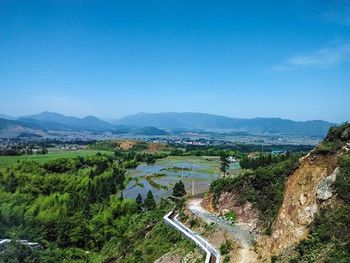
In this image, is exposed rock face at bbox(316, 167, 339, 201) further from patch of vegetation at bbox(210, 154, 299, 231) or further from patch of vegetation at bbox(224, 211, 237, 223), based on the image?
patch of vegetation at bbox(224, 211, 237, 223)

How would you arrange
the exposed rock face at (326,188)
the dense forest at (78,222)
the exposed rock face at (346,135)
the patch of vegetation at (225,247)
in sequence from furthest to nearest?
the dense forest at (78,222) → the patch of vegetation at (225,247) → the exposed rock face at (346,135) → the exposed rock face at (326,188)

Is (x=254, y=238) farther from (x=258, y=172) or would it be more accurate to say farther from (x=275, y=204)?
(x=258, y=172)

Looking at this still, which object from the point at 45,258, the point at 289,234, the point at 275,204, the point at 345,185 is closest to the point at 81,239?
the point at 45,258

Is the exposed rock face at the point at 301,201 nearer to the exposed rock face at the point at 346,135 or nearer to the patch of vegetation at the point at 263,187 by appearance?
the exposed rock face at the point at 346,135

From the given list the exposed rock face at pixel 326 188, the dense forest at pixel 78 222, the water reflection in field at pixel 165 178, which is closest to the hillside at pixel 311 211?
the exposed rock face at pixel 326 188

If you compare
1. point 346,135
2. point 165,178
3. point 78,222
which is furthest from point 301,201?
point 165,178

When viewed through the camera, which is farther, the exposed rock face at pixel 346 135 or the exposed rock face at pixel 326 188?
the exposed rock face at pixel 346 135

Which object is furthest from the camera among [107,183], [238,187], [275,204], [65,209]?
[107,183]
